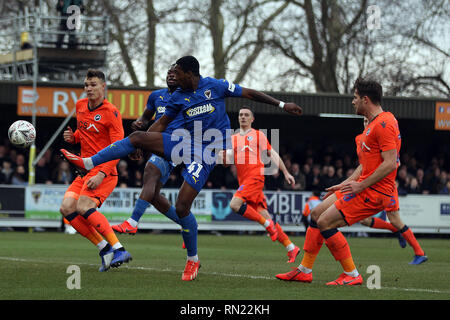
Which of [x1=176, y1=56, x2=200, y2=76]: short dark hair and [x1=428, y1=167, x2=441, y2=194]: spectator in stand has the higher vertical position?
[x1=176, y1=56, x2=200, y2=76]: short dark hair

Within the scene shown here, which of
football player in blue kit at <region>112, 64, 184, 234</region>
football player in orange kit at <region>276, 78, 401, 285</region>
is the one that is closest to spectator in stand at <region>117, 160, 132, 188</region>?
football player in blue kit at <region>112, 64, 184, 234</region>

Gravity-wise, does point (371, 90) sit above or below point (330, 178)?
above

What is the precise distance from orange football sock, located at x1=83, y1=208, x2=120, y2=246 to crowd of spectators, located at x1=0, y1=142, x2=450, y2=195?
12636 millimetres

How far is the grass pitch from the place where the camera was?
286 inches

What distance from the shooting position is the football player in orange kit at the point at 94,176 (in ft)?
31.3

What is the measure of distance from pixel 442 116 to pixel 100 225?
18.1 m

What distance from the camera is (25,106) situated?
75.3 feet

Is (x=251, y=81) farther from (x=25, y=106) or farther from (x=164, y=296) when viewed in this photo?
(x=164, y=296)

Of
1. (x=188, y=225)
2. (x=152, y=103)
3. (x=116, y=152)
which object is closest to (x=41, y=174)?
(x=152, y=103)

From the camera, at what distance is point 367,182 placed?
26.2ft

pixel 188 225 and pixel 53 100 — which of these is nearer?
pixel 188 225

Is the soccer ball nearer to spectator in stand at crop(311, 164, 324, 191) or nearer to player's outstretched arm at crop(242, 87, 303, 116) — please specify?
player's outstretched arm at crop(242, 87, 303, 116)

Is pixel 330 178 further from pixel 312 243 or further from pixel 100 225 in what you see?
pixel 312 243
